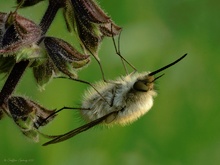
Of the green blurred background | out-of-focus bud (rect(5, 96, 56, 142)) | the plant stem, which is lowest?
the green blurred background

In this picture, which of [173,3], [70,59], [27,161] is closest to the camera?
[70,59]

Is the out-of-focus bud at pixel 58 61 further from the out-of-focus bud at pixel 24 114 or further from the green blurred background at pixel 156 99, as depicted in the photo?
the green blurred background at pixel 156 99

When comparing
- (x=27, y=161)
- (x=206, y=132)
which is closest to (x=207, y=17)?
(x=206, y=132)

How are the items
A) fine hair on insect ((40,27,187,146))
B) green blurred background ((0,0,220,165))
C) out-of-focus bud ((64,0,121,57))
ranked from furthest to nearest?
green blurred background ((0,0,220,165))
fine hair on insect ((40,27,187,146))
out-of-focus bud ((64,0,121,57))

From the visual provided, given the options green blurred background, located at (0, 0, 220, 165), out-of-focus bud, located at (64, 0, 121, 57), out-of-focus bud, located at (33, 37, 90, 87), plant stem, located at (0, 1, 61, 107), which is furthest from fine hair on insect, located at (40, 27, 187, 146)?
green blurred background, located at (0, 0, 220, 165)

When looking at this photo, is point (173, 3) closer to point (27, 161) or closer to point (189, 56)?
point (189, 56)

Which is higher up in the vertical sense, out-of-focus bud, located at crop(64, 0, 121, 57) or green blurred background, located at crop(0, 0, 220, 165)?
out-of-focus bud, located at crop(64, 0, 121, 57)

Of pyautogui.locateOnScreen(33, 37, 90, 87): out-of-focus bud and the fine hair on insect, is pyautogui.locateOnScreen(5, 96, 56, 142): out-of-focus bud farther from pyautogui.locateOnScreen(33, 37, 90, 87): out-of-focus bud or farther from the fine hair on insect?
the fine hair on insect
